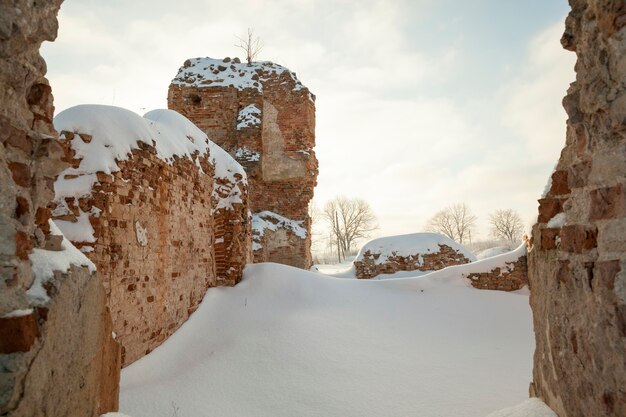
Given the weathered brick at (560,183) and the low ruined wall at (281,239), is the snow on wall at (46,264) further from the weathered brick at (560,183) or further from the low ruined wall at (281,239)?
the low ruined wall at (281,239)

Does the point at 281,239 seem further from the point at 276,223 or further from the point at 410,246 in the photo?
the point at 410,246

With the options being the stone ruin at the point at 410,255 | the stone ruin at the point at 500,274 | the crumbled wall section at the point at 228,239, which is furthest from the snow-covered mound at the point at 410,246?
the crumbled wall section at the point at 228,239

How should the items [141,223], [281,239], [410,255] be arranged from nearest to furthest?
[141,223] < [281,239] < [410,255]

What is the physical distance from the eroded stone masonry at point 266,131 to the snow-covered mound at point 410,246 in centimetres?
255

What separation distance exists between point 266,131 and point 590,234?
1336cm

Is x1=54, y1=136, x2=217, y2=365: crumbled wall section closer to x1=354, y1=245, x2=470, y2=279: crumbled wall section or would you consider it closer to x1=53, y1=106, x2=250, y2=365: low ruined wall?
x1=53, y1=106, x2=250, y2=365: low ruined wall

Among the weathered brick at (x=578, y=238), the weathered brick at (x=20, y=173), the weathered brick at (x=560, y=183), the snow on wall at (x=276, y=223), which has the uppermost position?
the snow on wall at (x=276, y=223)

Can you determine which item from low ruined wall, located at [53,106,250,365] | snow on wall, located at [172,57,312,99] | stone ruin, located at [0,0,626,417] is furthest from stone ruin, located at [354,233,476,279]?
stone ruin, located at [0,0,626,417]

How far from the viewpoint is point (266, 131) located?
47.8ft

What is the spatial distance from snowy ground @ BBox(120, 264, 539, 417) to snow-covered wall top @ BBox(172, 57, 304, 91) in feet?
29.0

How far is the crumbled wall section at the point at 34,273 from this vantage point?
1.39 m

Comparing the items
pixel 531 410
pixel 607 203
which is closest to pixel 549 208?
pixel 607 203

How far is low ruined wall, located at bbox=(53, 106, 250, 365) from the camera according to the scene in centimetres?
411

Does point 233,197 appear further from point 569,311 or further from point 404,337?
point 569,311
